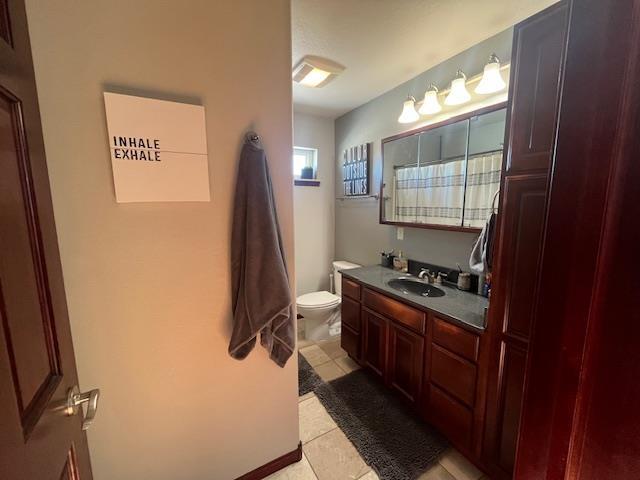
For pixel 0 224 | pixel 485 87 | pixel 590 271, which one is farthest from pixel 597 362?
pixel 485 87

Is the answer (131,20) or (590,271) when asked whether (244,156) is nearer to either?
(131,20)

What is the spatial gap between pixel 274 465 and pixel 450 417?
1.03m

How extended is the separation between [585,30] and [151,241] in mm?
1306

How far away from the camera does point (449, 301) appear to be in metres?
1.70

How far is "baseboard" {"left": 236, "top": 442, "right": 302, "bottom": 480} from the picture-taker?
140cm

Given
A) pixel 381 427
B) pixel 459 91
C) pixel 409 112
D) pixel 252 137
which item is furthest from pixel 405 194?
pixel 381 427

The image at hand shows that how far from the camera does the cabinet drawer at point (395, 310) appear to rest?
1673mm

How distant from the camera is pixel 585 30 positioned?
40 centimetres

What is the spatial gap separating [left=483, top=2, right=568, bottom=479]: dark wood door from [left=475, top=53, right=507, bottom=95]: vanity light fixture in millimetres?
562

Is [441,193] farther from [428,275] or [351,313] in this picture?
[351,313]

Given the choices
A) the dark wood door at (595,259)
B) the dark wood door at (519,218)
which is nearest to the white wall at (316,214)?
the dark wood door at (519,218)

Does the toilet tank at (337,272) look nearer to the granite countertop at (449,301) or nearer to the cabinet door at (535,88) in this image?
the granite countertop at (449,301)

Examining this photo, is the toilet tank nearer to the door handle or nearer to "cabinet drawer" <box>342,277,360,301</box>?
"cabinet drawer" <box>342,277,360,301</box>

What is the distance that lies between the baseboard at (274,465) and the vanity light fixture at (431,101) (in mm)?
2436
